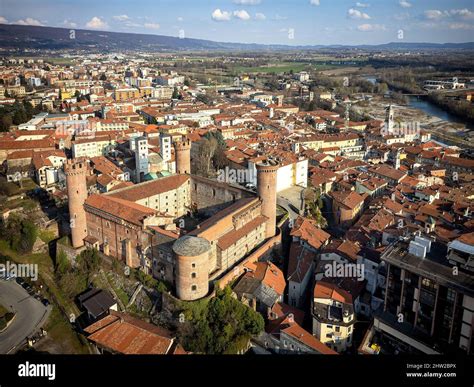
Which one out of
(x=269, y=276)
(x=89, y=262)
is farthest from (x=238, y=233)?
(x=89, y=262)

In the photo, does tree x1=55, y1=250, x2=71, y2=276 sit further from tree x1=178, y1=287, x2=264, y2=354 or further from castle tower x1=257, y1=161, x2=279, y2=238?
castle tower x1=257, y1=161, x2=279, y2=238

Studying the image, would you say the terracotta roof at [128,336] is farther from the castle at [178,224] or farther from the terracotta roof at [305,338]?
the terracotta roof at [305,338]

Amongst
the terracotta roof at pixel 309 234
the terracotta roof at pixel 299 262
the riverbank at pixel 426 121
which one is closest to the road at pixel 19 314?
the terracotta roof at pixel 299 262

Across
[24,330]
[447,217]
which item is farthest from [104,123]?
[447,217]

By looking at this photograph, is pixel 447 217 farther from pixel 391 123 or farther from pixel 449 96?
pixel 449 96

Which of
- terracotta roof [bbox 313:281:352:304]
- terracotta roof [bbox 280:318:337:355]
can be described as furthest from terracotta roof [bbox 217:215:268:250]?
terracotta roof [bbox 280:318:337:355]

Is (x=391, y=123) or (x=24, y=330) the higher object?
(x=391, y=123)
